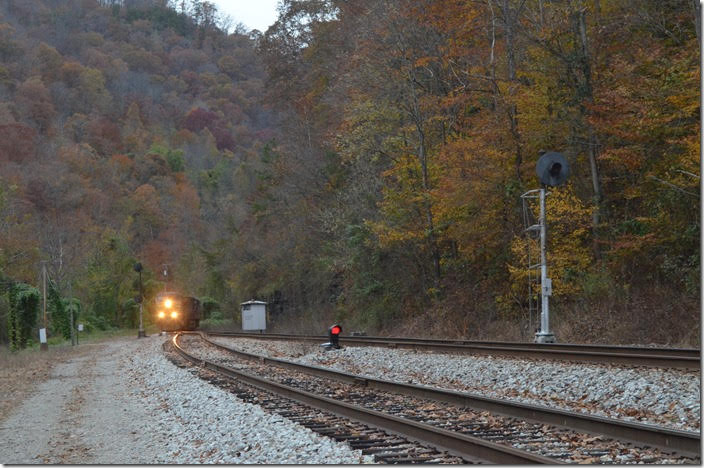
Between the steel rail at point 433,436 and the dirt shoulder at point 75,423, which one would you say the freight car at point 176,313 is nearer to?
the dirt shoulder at point 75,423

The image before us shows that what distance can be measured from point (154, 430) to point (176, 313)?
44065mm

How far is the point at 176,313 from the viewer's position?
54594mm

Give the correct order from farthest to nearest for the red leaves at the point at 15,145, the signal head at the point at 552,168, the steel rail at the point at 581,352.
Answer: the red leaves at the point at 15,145
the signal head at the point at 552,168
the steel rail at the point at 581,352

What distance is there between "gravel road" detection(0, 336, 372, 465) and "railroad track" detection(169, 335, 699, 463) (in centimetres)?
135

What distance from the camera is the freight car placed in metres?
54.5

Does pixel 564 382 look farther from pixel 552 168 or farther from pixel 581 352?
pixel 552 168

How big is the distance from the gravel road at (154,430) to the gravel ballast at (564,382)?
4050mm

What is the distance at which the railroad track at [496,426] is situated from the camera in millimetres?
7961

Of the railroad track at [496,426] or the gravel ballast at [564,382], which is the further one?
the gravel ballast at [564,382]

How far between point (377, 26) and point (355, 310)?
13.8m

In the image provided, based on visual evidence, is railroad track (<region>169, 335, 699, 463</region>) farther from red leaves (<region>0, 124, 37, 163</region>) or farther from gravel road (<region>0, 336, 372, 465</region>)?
red leaves (<region>0, 124, 37, 163</region>)

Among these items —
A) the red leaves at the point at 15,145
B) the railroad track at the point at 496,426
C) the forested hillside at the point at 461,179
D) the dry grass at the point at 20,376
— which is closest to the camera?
the railroad track at the point at 496,426

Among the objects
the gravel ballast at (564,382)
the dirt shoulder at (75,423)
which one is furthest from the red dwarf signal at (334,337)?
the dirt shoulder at (75,423)

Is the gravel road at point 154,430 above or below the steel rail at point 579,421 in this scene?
below
